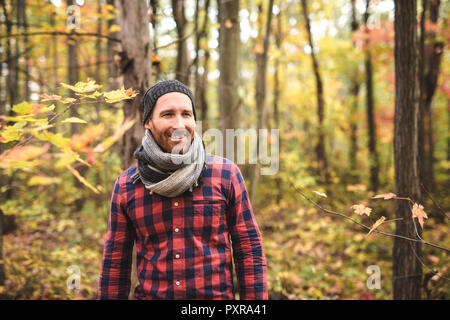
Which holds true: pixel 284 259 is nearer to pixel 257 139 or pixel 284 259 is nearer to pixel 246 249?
pixel 257 139

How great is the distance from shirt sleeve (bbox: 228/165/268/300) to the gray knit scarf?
26 centimetres

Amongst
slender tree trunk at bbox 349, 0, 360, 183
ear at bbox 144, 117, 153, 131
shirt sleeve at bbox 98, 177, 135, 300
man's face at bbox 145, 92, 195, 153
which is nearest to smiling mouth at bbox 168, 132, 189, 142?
man's face at bbox 145, 92, 195, 153

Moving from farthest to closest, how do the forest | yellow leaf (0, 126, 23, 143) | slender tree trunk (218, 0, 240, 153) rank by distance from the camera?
slender tree trunk (218, 0, 240, 153), the forest, yellow leaf (0, 126, 23, 143)

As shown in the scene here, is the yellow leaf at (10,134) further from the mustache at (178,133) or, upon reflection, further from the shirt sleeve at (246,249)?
the shirt sleeve at (246,249)

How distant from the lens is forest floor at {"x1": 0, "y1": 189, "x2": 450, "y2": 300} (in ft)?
12.5

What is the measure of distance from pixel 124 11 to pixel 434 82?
20.9 ft

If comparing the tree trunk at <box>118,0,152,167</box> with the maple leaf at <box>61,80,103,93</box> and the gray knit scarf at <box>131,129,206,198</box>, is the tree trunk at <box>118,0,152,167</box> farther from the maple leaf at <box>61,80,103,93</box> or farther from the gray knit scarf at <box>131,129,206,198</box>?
the gray knit scarf at <box>131,129,206,198</box>

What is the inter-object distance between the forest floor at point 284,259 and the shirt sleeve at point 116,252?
5.51 feet

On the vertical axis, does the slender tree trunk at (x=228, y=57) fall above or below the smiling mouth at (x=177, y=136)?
above

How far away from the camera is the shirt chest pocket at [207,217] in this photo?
174cm

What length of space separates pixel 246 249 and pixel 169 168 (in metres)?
0.68

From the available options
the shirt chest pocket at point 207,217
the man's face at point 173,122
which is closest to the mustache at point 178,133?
the man's face at point 173,122

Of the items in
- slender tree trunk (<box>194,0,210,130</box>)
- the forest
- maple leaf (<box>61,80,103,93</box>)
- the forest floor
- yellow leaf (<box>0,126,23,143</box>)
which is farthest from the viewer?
slender tree trunk (<box>194,0,210,130</box>)

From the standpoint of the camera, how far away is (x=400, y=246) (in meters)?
3.00
